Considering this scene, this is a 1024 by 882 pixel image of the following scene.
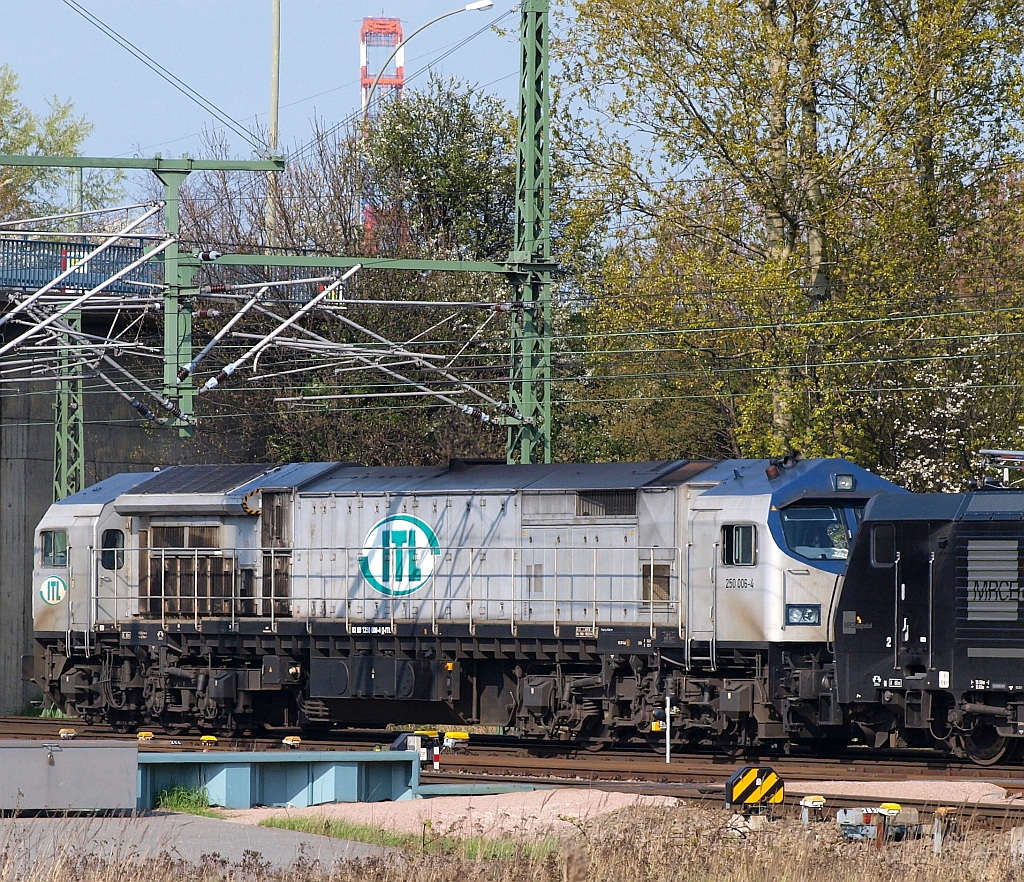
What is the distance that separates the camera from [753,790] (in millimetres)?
13789

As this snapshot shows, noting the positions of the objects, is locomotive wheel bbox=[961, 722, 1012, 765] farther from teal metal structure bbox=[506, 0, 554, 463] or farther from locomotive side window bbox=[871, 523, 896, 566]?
teal metal structure bbox=[506, 0, 554, 463]

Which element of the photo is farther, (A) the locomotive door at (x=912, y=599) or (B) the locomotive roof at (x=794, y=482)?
(B) the locomotive roof at (x=794, y=482)

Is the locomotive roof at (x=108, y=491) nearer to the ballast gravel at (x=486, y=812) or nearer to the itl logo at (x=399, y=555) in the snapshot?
the itl logo at (x=399, y=555)

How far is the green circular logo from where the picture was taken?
2561 centimetres

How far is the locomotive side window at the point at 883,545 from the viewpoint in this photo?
60.2 ft

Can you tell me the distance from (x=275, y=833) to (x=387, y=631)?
9.31 metres

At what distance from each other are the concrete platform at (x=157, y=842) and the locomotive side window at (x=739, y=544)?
8268mm

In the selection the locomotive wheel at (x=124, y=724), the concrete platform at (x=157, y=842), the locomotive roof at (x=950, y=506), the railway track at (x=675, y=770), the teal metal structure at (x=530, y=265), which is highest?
the teal metal structure at (x=530, y=265)

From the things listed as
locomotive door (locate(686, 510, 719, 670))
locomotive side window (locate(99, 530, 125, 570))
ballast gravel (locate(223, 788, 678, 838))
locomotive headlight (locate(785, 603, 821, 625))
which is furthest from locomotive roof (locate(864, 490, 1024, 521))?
locomotive side window (locate(99, 530, 125, 570))

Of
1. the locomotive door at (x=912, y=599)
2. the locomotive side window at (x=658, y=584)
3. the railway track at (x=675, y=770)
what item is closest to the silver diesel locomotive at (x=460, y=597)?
the locomotive side window at (x=658, y=584)

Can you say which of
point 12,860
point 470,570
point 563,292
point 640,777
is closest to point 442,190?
point 563,292

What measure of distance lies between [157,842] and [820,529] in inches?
411

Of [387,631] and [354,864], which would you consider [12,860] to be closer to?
[354,864]

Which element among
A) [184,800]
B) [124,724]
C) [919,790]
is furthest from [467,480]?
[919,790]
